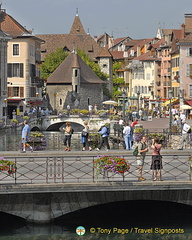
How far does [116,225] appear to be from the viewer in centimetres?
2336

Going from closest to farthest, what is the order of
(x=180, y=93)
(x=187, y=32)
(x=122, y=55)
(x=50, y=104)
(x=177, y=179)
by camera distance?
1. (x=177, y=179)
2. (x=180, y=93)
3. (x=187, y=32)
4. (x=50, y=104)
5. (x=122, y=55)

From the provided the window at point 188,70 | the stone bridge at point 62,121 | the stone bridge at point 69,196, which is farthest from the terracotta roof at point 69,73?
the stone bridge at point 69,196

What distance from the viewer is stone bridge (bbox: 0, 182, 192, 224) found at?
2142 centimetres

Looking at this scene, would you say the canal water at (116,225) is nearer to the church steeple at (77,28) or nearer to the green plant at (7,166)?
the green plant at (7,166)

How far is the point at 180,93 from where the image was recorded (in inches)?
3295

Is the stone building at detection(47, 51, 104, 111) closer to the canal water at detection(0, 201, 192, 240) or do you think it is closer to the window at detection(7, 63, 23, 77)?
the window at detection(7, 63, 23, 77)

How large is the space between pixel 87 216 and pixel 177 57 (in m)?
72.4

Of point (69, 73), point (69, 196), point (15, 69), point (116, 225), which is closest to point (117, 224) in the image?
point (116, 225)

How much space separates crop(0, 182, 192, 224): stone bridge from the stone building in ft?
283

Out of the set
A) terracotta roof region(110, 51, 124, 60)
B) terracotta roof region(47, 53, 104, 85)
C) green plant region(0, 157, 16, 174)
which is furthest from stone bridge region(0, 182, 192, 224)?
terracotta roof region(110, 51, 124, 60)

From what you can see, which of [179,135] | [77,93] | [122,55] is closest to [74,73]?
[77,93]

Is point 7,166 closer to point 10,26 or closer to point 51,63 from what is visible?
point 10,26

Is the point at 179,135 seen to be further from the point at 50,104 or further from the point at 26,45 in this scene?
the point at 50,104

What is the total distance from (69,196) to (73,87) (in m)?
88.8
